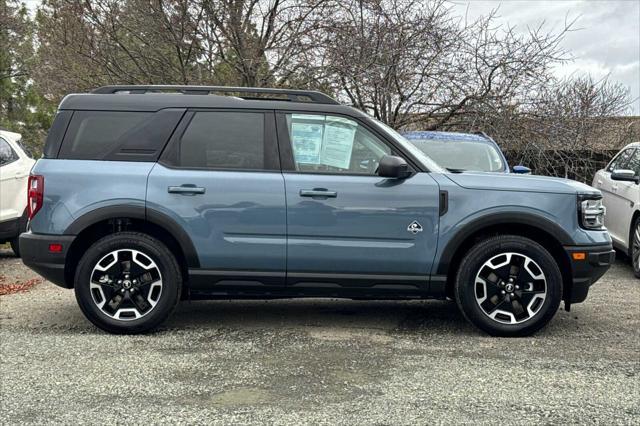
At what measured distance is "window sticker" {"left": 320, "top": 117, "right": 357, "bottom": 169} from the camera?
16.8 feet

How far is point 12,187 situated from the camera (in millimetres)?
8672

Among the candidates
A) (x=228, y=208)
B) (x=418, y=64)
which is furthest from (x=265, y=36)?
(x=228, y=208)

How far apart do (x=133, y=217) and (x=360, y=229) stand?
173cm

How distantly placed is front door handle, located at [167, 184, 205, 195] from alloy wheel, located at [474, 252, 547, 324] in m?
2.22

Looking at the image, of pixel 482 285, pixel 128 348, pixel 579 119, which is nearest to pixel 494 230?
pixel 482 285

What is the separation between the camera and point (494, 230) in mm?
5133

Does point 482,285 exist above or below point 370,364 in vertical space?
above

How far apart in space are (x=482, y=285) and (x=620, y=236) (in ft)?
13.7

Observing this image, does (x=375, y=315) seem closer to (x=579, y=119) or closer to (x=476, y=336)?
(x=476, y=336)

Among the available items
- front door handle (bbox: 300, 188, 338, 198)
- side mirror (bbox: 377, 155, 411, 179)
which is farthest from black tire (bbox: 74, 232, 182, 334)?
side mirror (bbox: 377, 155, 411, 179)

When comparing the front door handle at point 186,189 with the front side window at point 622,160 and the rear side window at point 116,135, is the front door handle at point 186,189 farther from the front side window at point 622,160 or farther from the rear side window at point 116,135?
the front side window at point 622,160

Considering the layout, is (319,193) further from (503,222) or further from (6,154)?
(6,154)

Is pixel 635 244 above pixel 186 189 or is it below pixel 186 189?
below

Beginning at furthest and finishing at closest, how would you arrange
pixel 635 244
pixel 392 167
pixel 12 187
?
pixel 12 187 < pixel 635 244 < pixel 392 167
